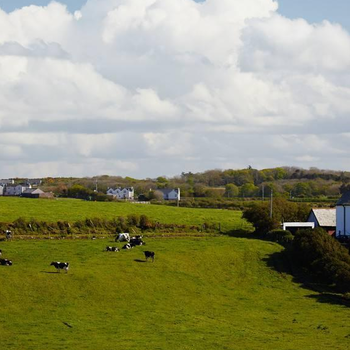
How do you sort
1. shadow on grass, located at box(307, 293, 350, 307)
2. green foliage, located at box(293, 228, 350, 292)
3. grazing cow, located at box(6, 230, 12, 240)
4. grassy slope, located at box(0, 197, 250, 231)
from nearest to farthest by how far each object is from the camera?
shadow on grass, located at box(307, 293, 350, 307) < green foliage, located at box(293, 228, 350, 292) < grazing cow, located at box(6, 230, 12, 240) < grassy slope, located at box(0, 197, 250, 231)

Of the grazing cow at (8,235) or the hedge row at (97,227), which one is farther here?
the hedge row at (97,227)

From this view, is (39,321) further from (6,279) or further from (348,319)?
(348,319)

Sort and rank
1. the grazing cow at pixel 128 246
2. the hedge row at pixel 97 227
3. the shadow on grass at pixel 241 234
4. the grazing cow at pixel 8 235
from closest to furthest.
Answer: the grazing cow at pixel 128 246 < the grazing cow at pixel 8 235 < the hedge row at pixel 97 227 < the shadow on grass at pixel 241 234

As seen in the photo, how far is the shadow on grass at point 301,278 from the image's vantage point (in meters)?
54.6

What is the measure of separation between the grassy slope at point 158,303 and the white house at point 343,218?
1833 cm

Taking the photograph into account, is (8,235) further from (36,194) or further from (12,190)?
(12,190)

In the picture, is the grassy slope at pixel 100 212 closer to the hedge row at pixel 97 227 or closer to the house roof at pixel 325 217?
the hedge row at pixel 97 227

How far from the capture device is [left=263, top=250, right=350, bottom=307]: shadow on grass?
179 feet

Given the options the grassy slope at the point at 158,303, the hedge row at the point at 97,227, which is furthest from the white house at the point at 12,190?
the grassy slope at the point at 158,303

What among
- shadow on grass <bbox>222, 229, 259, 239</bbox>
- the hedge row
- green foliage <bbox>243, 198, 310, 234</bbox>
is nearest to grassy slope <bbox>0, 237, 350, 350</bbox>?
the hedge row

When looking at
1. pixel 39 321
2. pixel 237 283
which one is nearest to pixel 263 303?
pixel 237 283

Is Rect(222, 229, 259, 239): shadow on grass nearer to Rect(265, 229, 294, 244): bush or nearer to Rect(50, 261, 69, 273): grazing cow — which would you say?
Rect(265, 229, 294, 244): bush

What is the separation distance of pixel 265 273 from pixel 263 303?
10.3 metres

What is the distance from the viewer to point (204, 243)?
71.0 metres
